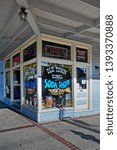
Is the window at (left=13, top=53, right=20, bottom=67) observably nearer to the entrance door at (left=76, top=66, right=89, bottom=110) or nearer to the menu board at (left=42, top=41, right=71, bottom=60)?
the menu board at (left=42, top=41, right=71, bottom=60)

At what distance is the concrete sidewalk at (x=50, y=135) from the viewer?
4137 millimetres

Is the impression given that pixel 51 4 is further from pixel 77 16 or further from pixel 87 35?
pixel 87 35

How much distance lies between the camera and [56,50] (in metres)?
6.80

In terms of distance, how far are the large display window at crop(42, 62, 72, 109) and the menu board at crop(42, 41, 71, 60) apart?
0.36 meters

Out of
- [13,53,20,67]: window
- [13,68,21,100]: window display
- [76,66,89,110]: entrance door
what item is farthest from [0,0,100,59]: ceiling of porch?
[13,68,21,100]: window display

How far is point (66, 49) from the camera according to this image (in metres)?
7.12

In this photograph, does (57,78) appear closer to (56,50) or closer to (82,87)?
(56,50)

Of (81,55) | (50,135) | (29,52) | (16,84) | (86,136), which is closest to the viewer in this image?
(86,136)

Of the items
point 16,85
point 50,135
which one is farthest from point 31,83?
point 16,85

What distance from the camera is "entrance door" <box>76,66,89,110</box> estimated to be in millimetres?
7442

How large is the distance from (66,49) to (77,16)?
2.14 metres

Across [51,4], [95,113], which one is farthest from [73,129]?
[51,4]

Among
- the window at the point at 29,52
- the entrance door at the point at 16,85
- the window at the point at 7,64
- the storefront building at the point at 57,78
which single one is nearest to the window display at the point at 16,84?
the entrance door at the point at 16,85

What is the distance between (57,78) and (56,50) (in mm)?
1108
